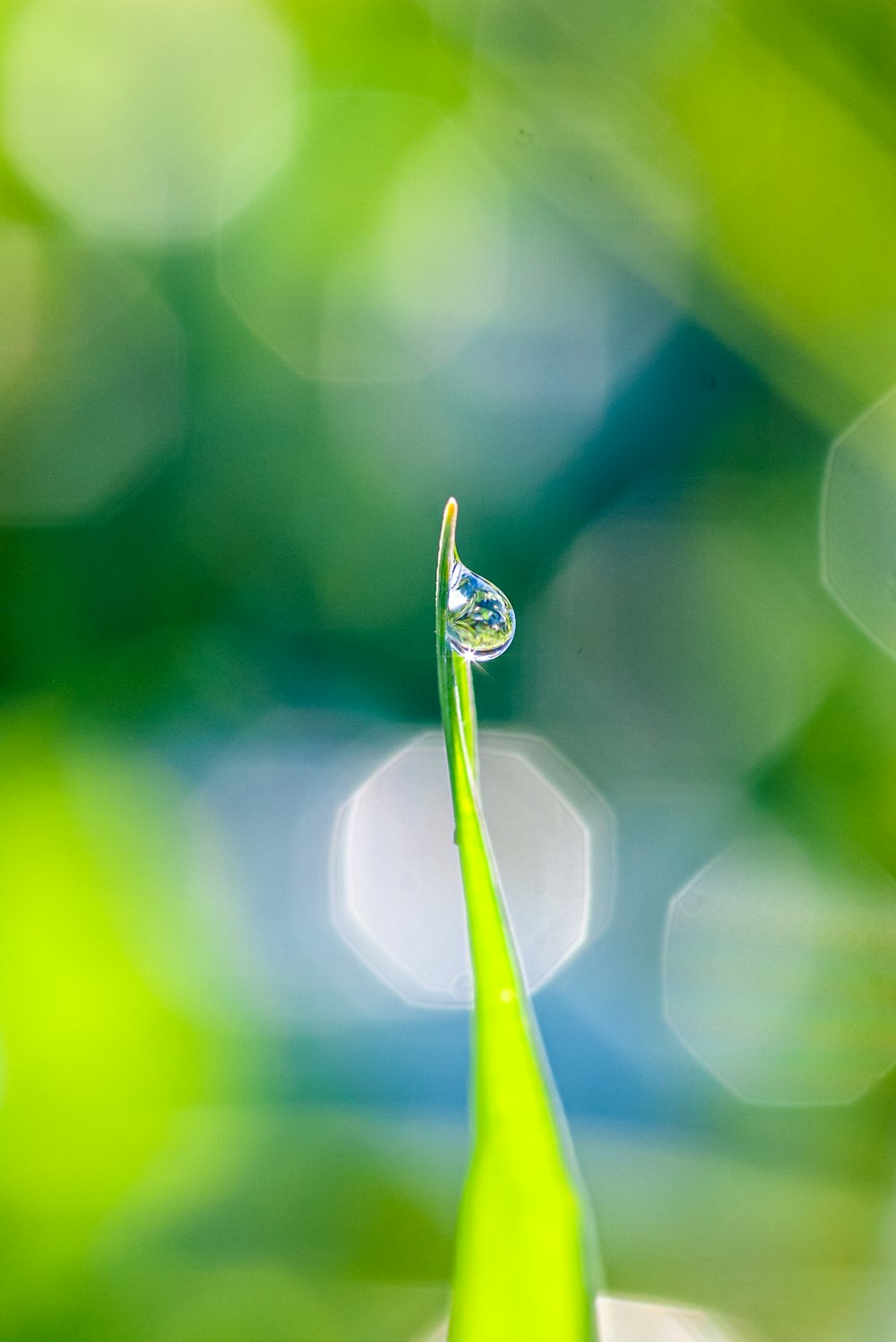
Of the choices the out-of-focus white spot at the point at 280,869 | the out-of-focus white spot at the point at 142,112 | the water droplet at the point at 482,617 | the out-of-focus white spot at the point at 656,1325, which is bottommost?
the out-of-focus white spot at the point at 280,869

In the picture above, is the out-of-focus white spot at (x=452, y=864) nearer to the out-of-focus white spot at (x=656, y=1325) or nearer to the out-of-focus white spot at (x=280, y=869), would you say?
the out-of-focus white spot at (x=280, y=869)

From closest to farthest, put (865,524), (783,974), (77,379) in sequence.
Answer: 1. (783,974)
2. (865,524)
3. (77,379)

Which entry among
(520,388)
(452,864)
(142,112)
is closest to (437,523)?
(520,388)

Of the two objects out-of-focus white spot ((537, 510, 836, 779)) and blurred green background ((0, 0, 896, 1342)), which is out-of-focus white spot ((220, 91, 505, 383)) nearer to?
blurred green background ((0, 0, 896, 1342))

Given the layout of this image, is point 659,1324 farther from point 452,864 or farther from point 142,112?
point 142,112

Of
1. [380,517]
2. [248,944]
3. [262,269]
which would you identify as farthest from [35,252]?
[248,944]

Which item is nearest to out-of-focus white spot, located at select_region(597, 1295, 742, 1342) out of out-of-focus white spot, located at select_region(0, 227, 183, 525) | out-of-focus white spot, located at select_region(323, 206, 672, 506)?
out-of-focus white spot, located at select_region(323, 206, 672, 506)

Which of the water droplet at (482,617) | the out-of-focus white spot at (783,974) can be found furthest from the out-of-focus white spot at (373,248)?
the water droplet at (482,617)
